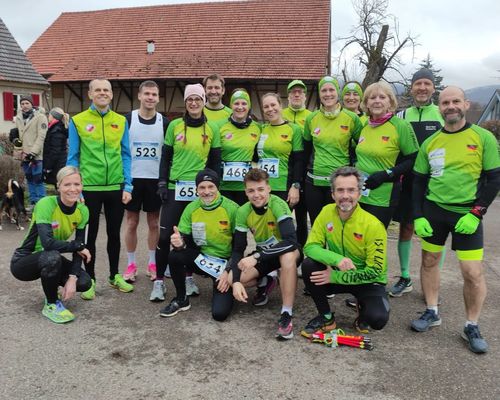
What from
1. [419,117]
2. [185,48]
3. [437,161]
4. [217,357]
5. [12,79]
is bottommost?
Result: [217,357]

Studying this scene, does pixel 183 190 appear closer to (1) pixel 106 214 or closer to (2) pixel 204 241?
(2) pixel 204 241

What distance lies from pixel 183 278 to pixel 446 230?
231 centimetres

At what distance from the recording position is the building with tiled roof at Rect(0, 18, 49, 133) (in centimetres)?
1795

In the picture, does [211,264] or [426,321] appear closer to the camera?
[426,321]

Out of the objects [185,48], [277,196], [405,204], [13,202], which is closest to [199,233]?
[277,196]

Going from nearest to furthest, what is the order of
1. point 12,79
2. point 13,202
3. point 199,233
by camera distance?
point 199,233, point 13,202, point 12,79

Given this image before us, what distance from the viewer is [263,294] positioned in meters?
4.31

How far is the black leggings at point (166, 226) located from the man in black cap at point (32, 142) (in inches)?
179

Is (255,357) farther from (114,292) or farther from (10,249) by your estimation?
(10,249)

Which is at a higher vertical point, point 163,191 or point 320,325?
point 163,191

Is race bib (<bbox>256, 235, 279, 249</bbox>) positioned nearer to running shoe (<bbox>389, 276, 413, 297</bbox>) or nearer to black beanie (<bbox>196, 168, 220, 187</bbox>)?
black beanie (<bbox>196, 168, 220, 187</bbox>)

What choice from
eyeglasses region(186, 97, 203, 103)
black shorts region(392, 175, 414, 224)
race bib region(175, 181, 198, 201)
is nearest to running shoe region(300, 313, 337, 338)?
black shorts region(392, 175, 414, 224)

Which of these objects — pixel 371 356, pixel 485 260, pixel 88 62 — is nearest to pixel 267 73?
pixel 88 62

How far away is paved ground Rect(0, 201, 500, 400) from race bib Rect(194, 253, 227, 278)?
380mm
